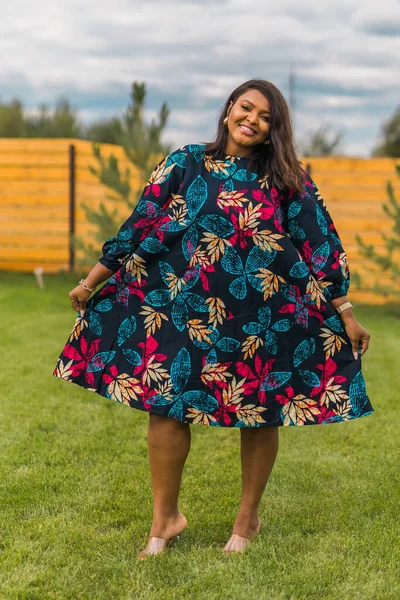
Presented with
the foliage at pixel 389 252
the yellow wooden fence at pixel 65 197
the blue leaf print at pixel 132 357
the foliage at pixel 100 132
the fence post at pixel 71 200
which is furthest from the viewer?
the foliage at pixel 100 132

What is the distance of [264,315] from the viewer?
270cm

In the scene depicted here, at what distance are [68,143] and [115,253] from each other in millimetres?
8841

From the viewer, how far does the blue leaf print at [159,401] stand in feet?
8.74

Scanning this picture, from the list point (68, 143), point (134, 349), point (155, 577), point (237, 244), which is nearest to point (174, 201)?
point (237, 244)

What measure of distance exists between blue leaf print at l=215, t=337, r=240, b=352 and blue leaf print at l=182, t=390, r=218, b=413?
0.56ft

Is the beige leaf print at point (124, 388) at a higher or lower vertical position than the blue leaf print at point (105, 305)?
lower

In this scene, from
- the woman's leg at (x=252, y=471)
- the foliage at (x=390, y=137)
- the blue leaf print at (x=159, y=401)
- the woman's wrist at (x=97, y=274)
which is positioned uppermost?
the woman's wrist at (x=97, y=274)

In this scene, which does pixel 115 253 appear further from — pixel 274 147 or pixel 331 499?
pixel 331 499

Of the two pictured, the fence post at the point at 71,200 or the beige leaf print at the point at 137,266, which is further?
the fence post at the point at 71,200

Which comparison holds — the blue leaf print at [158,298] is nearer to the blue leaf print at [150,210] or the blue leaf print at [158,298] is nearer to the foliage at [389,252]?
the blue leaf print at [150,210]

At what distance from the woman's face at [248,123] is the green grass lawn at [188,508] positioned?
149 centimetres

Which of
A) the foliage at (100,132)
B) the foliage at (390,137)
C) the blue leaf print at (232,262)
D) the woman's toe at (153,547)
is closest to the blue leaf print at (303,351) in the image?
the blue leaf print at (232,262)

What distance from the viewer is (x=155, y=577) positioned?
2.62 meters

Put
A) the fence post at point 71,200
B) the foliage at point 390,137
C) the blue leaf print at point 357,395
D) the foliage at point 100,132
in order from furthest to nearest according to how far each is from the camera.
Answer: the foliage at point 390,137, the foliage at point 100,132, the fence post at point 71,200, the blue leaf print at point 357,395
